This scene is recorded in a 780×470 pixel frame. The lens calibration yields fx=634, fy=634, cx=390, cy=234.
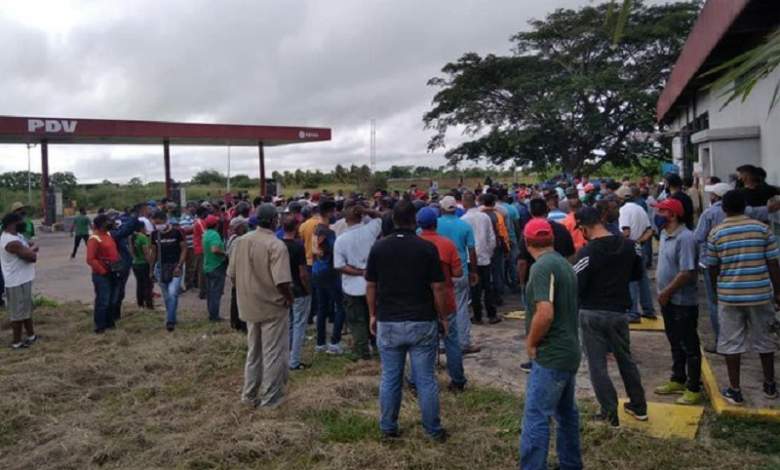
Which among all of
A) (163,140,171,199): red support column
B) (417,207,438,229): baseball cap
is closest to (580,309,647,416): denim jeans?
(417,207,438,229): baseball cap

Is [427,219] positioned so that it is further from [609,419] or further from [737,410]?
[737,410]

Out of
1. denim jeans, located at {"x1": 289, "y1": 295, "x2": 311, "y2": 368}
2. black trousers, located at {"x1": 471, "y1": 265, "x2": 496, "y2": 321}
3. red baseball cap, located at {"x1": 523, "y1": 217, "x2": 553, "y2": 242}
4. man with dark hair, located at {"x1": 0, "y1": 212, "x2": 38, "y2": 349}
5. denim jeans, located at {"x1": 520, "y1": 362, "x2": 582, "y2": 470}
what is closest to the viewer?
denim jeans, located at {"x1": 520, "y1": 362, "x2": 582, "y2": 470}

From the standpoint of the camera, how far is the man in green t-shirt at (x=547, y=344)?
3.82 meters

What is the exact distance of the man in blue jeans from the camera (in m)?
4.79

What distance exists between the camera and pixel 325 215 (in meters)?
7.75

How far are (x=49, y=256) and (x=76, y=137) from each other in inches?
419

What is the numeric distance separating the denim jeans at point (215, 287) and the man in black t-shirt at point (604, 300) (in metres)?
5.98

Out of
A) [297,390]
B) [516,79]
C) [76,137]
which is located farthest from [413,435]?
[516,79]

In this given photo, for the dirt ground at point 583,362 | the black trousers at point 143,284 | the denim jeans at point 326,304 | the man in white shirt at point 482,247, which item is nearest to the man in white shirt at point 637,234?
the dirt ground at point 583,362

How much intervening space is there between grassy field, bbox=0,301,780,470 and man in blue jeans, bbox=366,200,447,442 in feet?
1.18

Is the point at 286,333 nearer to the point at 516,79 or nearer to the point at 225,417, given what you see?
the point at 225,417

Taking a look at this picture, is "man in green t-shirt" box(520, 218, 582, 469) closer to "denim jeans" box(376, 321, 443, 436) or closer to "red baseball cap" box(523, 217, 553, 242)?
"red baseball cap" box(523, 217, 553, 242)

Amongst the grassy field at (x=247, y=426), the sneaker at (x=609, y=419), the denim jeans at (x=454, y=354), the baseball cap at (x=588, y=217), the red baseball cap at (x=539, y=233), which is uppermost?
the baseball cap at (x=588, y=217)

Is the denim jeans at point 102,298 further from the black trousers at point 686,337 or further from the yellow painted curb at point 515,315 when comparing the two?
the black trousers at point 686,337
